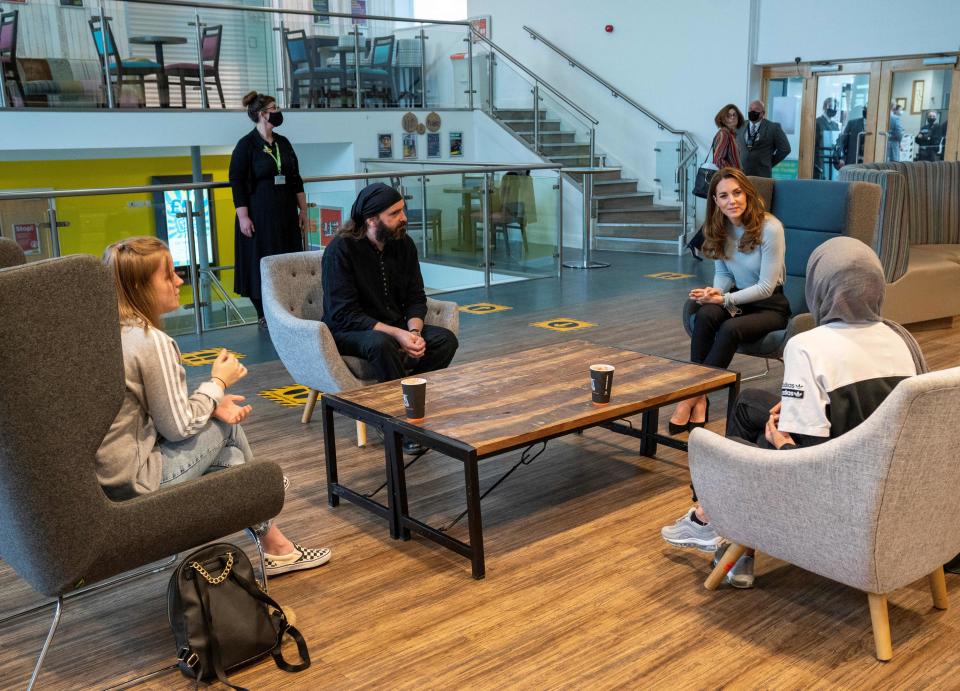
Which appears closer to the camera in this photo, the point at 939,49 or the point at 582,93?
the point at 939,49

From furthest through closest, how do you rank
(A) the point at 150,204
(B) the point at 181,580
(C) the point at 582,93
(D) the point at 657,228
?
1. (C) the point at 582,93
2. (D) the point at 657,228
3. (A) the point at 150,204
4. (B) the point at 181,580

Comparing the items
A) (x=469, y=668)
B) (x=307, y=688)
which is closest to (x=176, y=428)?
(x=307, y=688)

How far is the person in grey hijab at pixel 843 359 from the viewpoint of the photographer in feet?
8.10

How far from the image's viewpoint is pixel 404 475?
3.30m

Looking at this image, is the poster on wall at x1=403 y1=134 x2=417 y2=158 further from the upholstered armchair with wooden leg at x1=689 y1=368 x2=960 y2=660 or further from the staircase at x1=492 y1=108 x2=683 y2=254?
the upholstered armchair with wooden leg at x1=689 y1=368 x2=960 y2=660

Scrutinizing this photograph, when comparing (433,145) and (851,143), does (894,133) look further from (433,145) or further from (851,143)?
(433,145)

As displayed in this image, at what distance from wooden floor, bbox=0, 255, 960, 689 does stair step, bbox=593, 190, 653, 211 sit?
26.3ft

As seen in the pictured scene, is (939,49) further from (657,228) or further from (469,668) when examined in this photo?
(469,668)

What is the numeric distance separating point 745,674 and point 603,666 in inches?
14.0

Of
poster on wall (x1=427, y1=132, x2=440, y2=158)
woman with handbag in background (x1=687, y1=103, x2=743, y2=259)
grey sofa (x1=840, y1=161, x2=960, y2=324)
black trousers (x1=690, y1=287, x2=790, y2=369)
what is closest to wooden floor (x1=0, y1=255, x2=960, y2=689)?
black trousers (x1=690, y1=287, x2=790, y2=369)

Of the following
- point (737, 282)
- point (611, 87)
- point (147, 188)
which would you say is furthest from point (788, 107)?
point (147, 188)

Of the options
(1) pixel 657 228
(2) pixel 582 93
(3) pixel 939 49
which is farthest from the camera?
(2) pixel 582 93

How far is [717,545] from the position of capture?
303 cm

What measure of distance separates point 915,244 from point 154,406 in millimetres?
6146
